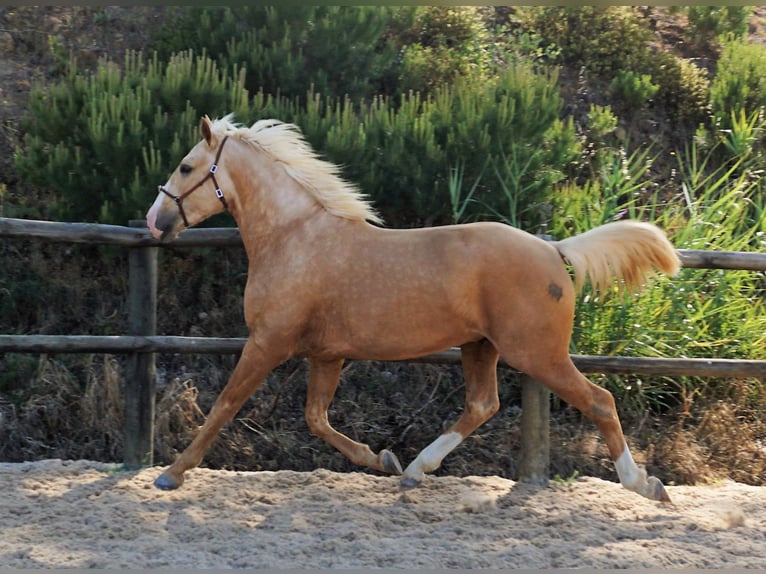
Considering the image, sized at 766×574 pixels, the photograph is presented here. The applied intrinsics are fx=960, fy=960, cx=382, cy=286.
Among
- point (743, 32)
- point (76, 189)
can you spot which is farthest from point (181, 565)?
point (743, 32)

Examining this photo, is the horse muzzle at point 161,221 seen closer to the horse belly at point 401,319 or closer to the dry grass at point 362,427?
the horse belly at point 401,319

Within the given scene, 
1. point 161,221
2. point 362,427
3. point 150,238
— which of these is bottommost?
point 362,427

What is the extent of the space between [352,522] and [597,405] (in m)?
1.31

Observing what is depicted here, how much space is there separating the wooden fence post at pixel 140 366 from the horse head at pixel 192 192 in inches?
23.0

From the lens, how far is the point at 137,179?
21.1 feet

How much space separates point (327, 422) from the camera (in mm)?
4965

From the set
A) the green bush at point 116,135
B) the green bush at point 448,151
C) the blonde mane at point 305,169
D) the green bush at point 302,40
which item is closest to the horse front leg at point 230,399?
the blonde mane at point 305,169

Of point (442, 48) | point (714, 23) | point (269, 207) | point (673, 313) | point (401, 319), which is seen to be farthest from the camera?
point (714, 23)

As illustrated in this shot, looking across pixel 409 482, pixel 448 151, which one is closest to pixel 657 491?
pixel 409 482

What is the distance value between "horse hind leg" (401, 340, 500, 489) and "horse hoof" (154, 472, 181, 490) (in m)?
1.14

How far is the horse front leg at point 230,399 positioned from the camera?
184 inches

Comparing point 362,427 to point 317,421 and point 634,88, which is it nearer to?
point 317,421

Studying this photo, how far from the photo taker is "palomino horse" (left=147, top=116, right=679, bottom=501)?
4.54m

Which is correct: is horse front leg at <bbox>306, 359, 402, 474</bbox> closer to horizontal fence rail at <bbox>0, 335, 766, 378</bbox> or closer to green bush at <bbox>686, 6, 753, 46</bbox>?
horizontal fence rail at <bbox>0, 335, 766, 378</bbox>
